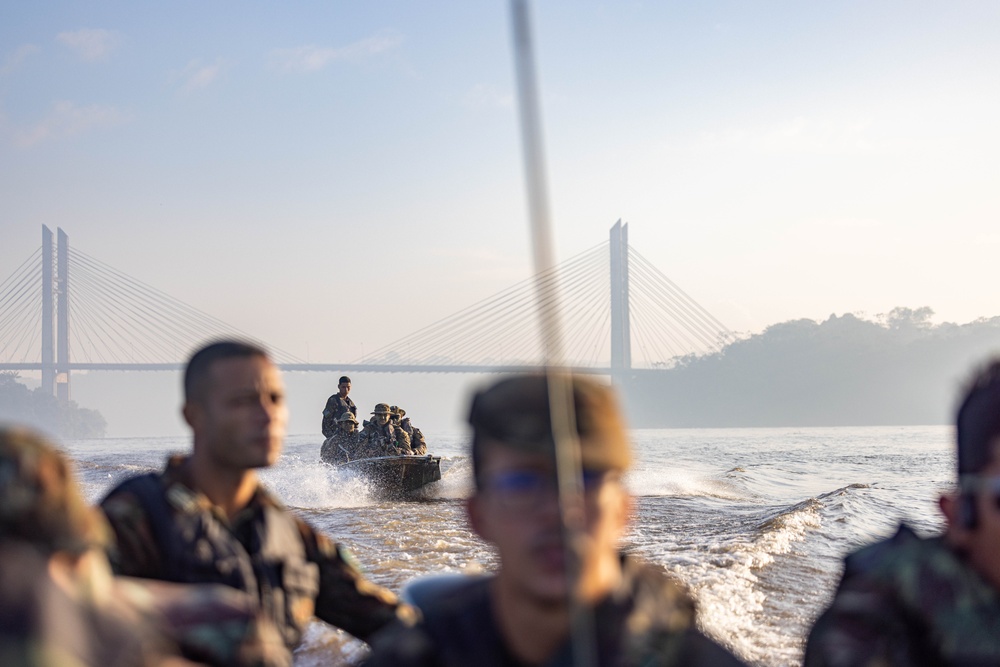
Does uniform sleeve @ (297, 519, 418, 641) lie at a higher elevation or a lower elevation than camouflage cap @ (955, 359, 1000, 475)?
lower

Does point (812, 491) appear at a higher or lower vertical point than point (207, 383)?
lower

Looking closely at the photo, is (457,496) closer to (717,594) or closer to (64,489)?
(717,594)

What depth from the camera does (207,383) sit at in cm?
288

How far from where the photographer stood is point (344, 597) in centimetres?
285

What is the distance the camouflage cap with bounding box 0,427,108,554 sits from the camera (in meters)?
1.30

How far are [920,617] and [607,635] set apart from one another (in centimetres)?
90

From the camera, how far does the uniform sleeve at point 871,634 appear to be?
6.50ft

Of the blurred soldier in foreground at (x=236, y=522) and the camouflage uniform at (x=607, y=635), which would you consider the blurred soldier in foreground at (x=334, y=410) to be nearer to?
the blurred soldier in foreground at (x=236, y=522)

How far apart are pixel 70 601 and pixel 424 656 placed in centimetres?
65

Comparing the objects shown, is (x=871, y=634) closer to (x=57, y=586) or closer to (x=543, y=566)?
(x=543, y=566)

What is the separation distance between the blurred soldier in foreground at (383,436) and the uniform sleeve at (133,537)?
16.5m

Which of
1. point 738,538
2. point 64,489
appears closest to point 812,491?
point 738,538

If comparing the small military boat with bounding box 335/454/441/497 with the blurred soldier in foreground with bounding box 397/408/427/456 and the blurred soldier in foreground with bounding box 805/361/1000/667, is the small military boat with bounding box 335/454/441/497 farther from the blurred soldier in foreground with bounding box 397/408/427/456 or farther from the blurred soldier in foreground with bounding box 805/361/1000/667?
the blurred soldier in foreground with bounding box 805/361/1000/667

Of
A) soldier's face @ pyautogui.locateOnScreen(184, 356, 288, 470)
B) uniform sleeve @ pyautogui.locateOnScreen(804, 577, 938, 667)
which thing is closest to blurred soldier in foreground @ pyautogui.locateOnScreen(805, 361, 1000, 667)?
uniform sleeve @ pyautogui.locateOnScreen(804, 577, 938, 667)
